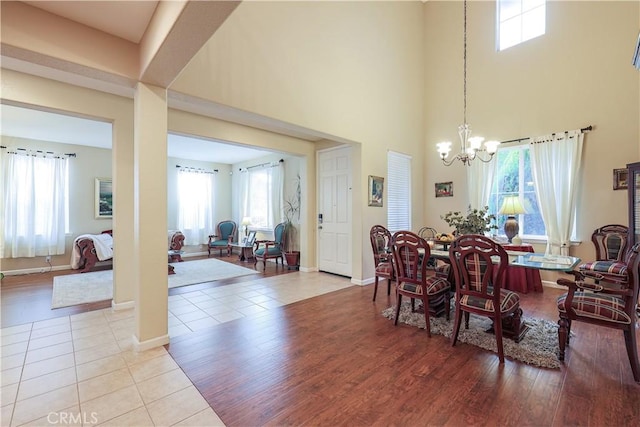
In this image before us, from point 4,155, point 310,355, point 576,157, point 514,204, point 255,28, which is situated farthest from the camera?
point 4,155

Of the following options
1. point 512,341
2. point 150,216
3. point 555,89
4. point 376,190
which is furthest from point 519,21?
point 150,216

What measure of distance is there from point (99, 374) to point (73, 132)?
526cm

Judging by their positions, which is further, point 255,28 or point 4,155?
point 4,155

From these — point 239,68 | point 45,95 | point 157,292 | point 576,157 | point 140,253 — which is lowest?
point 157,292

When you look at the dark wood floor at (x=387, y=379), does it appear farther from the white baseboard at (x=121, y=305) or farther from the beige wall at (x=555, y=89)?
the beige wall at (x=555, y=89)

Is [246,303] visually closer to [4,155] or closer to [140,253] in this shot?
[140,253]

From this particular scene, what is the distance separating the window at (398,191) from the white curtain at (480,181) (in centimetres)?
114

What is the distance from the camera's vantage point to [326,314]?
3.41 meters

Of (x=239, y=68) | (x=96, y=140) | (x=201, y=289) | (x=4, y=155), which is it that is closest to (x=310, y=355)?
(x=201, y=289)

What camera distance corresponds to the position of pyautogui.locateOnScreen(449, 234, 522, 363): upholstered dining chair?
7.54ft

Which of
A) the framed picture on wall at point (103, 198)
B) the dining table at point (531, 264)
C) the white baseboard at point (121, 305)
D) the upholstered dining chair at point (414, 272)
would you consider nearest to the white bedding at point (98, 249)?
the framed picture on wall at point (103, 198)

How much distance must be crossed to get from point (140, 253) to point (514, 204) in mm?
4398

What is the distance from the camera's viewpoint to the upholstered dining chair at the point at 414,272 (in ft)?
9.28

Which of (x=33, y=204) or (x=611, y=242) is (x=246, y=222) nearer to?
(x=33, y=204)
